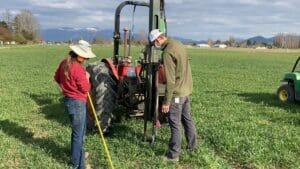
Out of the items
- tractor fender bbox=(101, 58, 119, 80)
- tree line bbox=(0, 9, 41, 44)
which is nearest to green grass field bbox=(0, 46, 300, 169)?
tractor fender bbox=(101, 58, 119, 80)

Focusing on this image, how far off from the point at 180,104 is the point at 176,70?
0.58m

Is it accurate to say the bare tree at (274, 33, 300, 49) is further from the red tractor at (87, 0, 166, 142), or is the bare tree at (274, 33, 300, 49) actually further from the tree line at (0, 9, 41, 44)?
the red tractor at (87, 0, 166, 142)

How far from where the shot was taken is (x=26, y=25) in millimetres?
160250

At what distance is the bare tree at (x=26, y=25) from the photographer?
497 ft

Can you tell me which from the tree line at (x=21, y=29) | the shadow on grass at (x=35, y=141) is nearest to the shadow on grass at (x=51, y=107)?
the shadow on grass at (x=35, y=141)

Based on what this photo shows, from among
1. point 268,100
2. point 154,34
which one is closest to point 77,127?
point 154,34

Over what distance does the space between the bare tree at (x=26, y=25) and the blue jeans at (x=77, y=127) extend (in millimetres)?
146876

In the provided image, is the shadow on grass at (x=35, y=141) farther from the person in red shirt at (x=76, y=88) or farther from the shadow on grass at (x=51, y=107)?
the shadow on grass at (x=51, y=107)

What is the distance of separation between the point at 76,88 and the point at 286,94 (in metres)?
8.45

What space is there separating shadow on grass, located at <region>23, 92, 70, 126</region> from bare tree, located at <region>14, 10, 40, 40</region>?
456 feet

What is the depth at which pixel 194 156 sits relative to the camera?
7.62 m

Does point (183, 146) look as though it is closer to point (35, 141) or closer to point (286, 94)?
point (35, 141)

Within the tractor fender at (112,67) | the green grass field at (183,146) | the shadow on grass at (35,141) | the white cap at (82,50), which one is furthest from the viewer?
the tractor fender at (112,67)

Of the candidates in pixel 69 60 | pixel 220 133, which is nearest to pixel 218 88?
pixel 220 133
